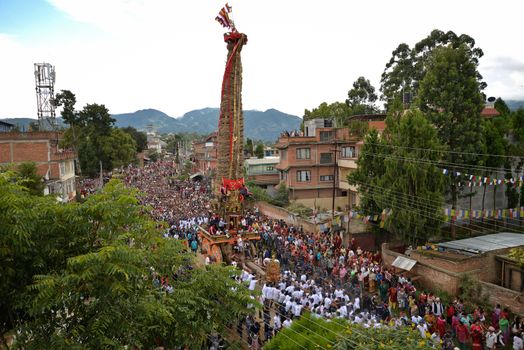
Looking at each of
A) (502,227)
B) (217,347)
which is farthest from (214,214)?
(502,227)

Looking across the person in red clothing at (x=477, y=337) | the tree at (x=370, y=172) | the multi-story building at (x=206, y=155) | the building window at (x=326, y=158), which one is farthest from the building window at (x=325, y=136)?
the person in red clothing at (x=477, y=337)

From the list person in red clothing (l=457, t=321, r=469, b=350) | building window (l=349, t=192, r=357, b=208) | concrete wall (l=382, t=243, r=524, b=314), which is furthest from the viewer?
building window (l=349, t=192, r=357, b=208)

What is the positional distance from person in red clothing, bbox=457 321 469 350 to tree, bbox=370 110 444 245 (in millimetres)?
9907

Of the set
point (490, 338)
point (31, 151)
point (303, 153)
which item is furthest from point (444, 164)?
point (31, 151)

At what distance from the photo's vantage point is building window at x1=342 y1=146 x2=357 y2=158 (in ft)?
143

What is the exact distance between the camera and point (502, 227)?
111 feet

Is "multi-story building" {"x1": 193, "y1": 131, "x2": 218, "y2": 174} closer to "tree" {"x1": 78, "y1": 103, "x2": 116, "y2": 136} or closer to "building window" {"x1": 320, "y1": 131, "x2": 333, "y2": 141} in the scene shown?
"tree" {"x1": 78, "y1": 103, "x2": 116, "y2": 136}

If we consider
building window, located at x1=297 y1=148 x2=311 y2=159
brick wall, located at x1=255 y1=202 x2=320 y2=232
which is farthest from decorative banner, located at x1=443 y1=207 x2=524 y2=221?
building window, located at x1=297 y1=148 x2=311 y2=159

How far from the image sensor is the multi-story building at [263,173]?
5622cm

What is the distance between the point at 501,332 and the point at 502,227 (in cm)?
1859

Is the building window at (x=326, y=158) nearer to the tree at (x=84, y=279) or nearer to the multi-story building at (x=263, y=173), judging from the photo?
the multi-story building at (x=263, y=173)

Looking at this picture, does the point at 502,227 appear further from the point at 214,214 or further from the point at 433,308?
the point at 214,214

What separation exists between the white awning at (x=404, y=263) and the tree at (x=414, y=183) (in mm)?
1948

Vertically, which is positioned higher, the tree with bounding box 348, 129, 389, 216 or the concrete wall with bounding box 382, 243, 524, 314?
the tree with bounding box 348, 129, 389, 216
